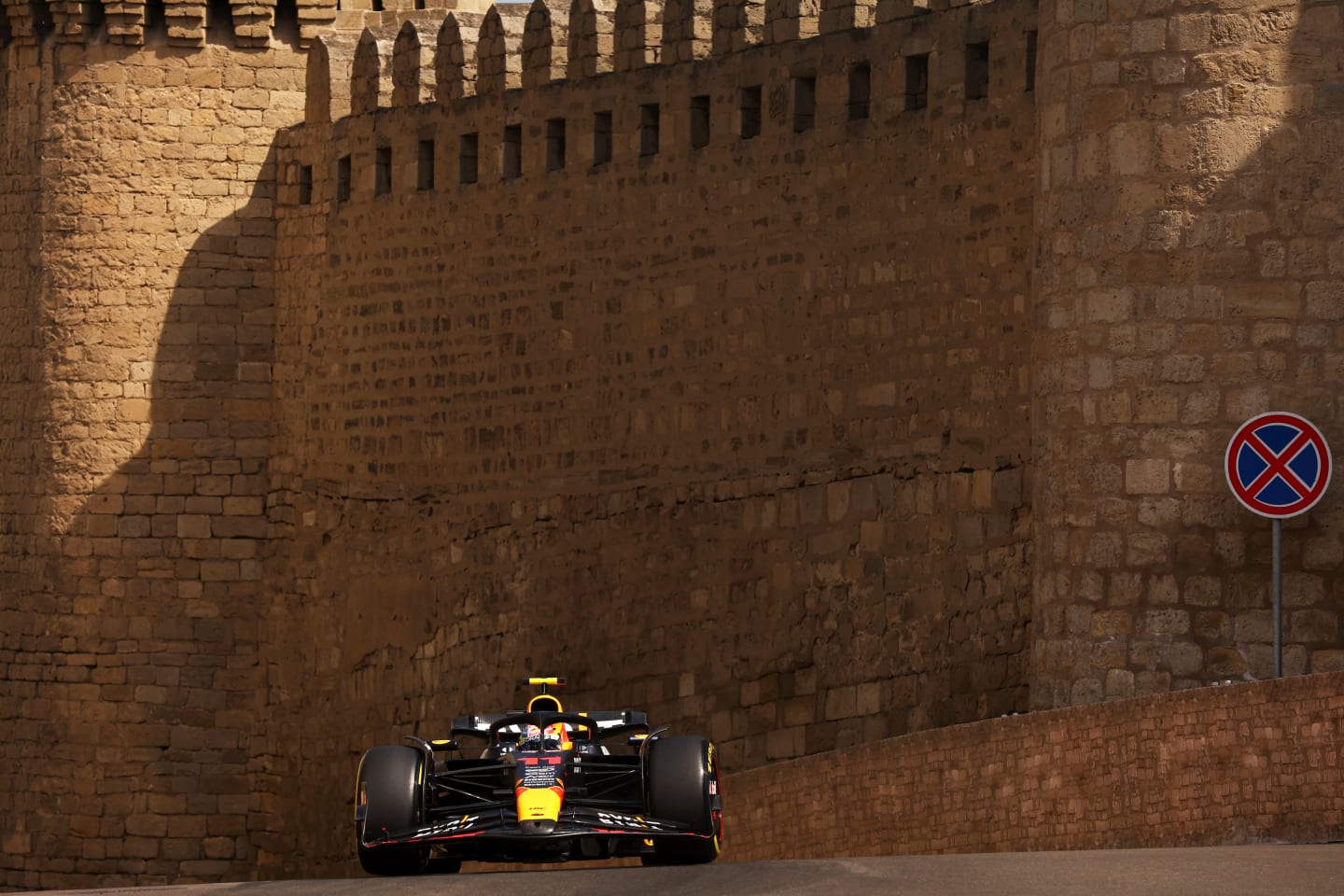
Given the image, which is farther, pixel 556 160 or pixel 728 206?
pixel 556 160

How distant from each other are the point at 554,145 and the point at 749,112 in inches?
74.8

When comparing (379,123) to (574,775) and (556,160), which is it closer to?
(556,160)

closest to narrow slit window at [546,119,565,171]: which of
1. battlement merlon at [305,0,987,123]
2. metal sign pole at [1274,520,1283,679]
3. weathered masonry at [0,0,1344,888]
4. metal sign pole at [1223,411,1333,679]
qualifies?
weathered masonry at [0,0,1344,888]

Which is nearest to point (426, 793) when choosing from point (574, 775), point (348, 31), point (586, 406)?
point (574, 775)

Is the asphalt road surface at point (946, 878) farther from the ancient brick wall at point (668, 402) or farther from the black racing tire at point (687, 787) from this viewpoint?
the ancient brick wall at point (668, 402)

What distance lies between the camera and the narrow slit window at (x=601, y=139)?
18953mm

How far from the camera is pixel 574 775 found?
11.8m

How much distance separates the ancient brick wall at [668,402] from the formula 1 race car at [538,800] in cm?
365

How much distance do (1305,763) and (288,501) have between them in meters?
10.8

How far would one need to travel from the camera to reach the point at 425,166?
20.5m

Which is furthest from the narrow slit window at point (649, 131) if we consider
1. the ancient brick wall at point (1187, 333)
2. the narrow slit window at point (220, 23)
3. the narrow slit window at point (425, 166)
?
the ancient brick wall at point (1187, 333)

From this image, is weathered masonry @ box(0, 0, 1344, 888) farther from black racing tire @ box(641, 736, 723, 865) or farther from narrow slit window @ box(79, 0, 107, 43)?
black racing tire @ box(641, 736, 723, 865)

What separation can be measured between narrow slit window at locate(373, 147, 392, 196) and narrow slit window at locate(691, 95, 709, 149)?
3133mm

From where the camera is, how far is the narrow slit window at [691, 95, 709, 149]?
18156 millimetres
